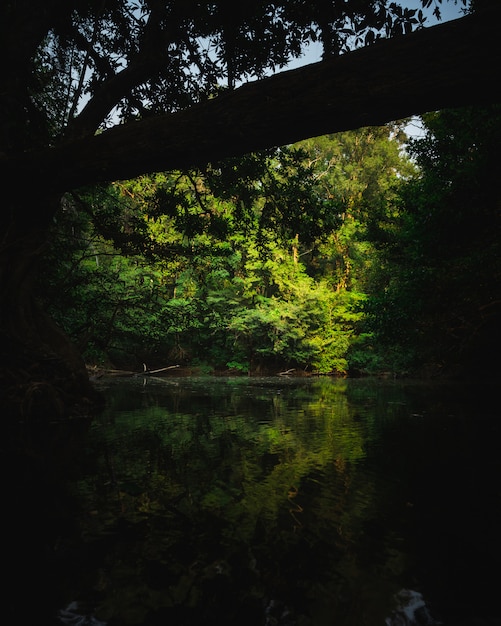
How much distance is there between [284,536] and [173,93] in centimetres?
761

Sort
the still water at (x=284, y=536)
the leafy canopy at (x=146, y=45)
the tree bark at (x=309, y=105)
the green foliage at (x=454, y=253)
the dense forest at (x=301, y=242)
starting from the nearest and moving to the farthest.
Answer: the still water at (x=284, y=536) → the tree bark at (x=309, y=105) → the leafy canopy at (x=146, y=45) → the dense forest at (x=301, y=242) → the green foliage at (x=454, y=253)

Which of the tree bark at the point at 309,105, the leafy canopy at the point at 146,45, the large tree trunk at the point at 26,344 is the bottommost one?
the large tree trunk at the point at 26,344

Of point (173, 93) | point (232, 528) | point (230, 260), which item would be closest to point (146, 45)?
point (173, 93)

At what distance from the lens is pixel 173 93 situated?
22.7 feet

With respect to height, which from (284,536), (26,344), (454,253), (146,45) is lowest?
(284,536)

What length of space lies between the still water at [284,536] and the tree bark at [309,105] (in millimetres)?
2458

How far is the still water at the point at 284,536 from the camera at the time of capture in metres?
1.17

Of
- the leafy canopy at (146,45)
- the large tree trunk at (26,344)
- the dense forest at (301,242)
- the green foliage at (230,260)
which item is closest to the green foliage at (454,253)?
the dense forest at (301,242)

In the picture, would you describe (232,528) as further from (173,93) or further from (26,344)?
(173,93)

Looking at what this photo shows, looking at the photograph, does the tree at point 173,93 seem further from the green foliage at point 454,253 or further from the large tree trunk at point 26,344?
the green foliage at point 454,253

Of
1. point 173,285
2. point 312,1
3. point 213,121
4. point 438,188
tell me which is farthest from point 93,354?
point 173,285

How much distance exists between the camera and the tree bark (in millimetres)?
2158

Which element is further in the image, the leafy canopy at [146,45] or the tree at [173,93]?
the leafy canopy at [146,45]

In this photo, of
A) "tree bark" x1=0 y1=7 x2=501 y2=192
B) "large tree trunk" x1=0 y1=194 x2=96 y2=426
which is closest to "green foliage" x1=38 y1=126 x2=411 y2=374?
"large tree trunk" x1=0 y1=194 x2=96 y2=426
